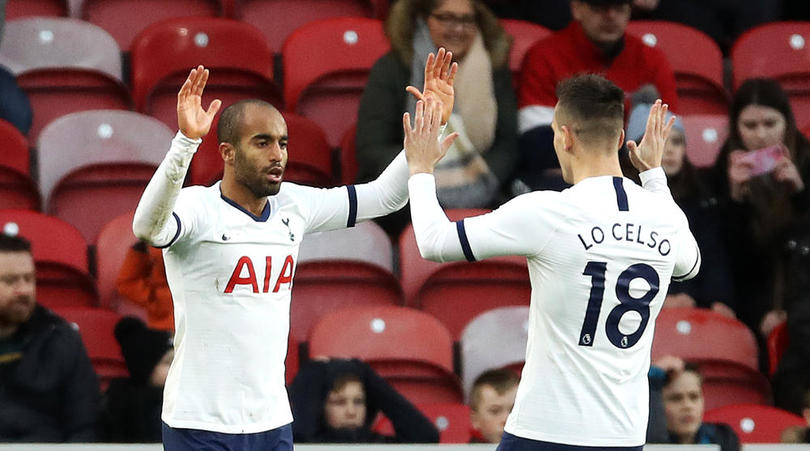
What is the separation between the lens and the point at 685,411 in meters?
5.84

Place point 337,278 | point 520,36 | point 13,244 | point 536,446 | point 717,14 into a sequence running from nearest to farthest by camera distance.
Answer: point 536,446 → point 13,244 → point 337,278 → point 520,36 → point 717,14

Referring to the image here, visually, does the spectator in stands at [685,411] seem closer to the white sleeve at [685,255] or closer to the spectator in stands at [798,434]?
the spectator in stands at [798,434]

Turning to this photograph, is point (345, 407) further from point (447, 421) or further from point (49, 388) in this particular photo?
point (49, 388)

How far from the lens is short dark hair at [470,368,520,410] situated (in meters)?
5.73

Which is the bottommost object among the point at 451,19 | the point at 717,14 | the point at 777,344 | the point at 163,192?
the point at 777,344

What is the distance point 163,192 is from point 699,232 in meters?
3.62

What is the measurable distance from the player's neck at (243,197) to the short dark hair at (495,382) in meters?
1.76

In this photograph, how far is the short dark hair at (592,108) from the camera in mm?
3848

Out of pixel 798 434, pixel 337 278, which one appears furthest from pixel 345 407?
pixel 798 434

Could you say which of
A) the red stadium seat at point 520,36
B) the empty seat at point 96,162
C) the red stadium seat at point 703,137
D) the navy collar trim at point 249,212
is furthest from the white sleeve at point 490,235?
the red stadium seat at point 520,36

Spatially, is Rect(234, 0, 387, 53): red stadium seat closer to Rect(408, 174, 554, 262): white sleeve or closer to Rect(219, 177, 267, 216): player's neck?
Rect(219, 177, 267, 216): player's neck

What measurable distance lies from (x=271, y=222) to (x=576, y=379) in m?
1.12

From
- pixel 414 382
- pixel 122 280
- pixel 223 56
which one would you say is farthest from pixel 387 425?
pixel 223 56

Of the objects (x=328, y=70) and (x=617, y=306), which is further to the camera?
(x=328, y=70)
